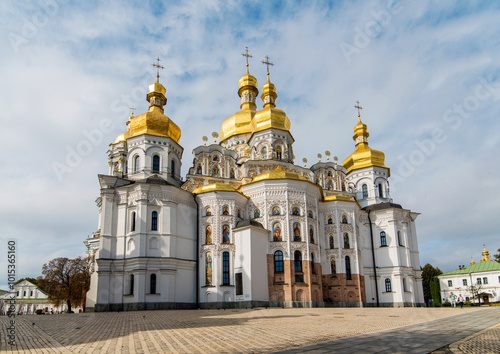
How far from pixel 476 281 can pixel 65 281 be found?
58.0 metres

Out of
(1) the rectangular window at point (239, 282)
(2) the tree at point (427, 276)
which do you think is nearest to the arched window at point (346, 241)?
(1) the rectangular window at point (239, 282)

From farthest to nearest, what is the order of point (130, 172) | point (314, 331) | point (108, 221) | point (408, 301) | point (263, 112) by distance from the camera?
point (263, 112) < point (408, 301) < point (130, 172) < point (108, 221) < point (314, 331)

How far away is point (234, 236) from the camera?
30578mm

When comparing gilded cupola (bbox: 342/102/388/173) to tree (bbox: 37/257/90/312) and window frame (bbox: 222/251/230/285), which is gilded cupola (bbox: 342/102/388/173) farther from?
tree (bbox: 37/257/90/312)

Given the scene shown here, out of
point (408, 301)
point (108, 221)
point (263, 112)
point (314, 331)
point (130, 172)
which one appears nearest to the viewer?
point (314, 331)

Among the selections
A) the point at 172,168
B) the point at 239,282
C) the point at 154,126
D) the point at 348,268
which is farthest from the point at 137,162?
the point at 348,268

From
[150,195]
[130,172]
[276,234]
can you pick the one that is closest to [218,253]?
[276,234]

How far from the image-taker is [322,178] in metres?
41.7

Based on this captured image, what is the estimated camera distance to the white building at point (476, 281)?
5853 centimetres

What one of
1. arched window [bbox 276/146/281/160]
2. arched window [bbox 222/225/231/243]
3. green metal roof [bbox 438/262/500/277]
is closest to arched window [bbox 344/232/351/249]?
arched window [bbox 276/146/281/160]

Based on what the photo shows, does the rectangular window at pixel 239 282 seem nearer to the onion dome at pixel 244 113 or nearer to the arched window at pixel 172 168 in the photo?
the arched window at pixel 172 168

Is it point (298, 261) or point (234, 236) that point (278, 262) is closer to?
point (298, 261)

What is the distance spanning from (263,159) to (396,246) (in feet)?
49.7

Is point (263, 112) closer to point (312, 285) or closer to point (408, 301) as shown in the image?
point (312, 285)
